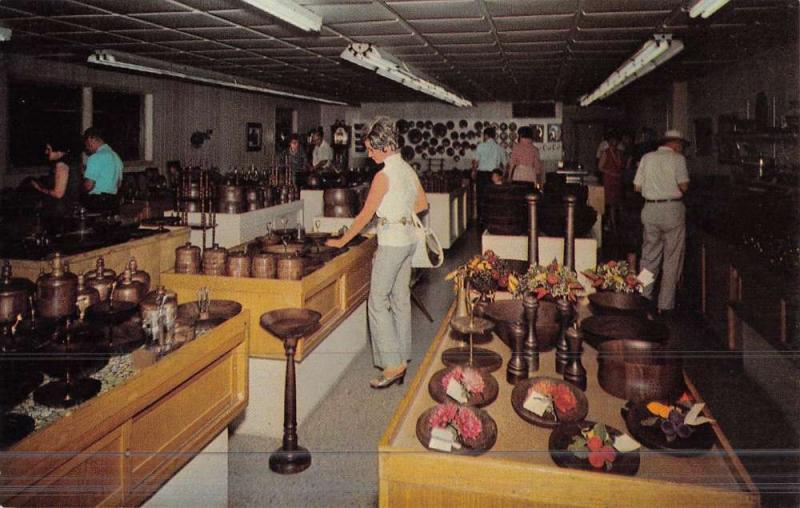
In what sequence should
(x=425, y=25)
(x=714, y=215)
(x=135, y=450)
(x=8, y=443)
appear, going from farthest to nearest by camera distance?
(x=714, y=215), (x=425, y=25), (x=135, y=450), (x=8, y=443)

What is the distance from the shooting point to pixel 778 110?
6.50 meters

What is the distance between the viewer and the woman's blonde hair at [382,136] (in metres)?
3.72

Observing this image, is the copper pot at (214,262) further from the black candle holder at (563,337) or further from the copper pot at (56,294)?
the black candle holder at (563,337)

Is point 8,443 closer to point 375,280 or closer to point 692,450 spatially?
point 692,450

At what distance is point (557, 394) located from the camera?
6.98 ft

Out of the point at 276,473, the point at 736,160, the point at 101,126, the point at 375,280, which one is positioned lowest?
the point at 276,473

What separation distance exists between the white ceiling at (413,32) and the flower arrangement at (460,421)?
388cm

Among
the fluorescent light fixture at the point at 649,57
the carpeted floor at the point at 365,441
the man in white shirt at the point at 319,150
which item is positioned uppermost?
the fluorescent light fixture at the point at 649,57

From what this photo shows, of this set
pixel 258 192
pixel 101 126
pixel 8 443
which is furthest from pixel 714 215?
pixel 101 126

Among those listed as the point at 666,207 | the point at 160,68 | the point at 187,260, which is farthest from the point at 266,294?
the point at 160,68

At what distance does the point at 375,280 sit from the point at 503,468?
2.29 metres

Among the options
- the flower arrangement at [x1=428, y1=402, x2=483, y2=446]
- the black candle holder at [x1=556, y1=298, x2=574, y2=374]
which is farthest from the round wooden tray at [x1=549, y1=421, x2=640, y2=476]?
the black candle holder at [x1=556, y1=298, x2=574, y2=374]

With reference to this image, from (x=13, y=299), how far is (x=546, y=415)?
2.18 m

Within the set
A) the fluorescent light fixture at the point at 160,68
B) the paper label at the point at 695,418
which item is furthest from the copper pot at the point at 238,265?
the fluorescent light fixture at the point at 160,68
